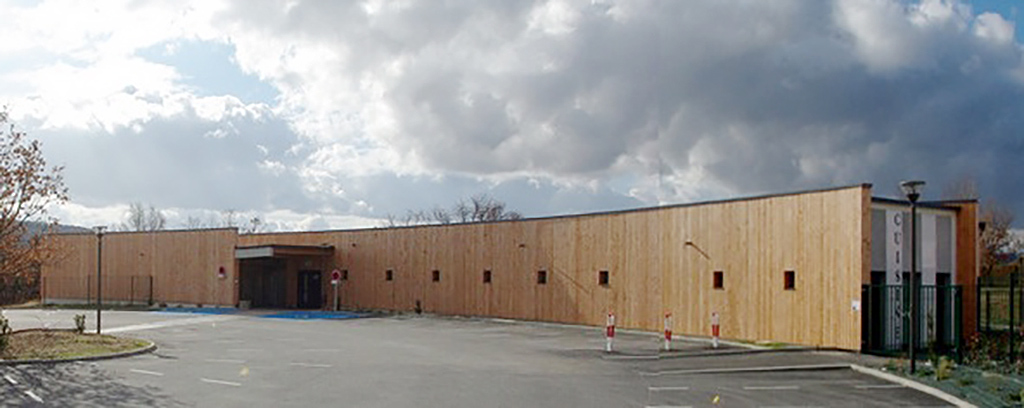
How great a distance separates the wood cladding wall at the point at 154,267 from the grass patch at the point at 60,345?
21039 millimetres

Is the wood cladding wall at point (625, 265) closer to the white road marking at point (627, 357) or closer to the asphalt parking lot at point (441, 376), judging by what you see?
the asphalt parking lot at point (441, 376)

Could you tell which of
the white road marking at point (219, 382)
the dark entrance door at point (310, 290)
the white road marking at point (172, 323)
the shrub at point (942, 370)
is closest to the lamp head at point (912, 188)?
the shrub at point (942, 370)

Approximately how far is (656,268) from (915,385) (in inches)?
492

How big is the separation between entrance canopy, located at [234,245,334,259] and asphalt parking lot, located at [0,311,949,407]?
15552 millimetres

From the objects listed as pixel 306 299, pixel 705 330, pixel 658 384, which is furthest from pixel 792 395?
pixel 306 299

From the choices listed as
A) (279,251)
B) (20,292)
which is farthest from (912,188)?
(20,292)

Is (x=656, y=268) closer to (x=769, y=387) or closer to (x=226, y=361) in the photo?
(x=769, y=387)

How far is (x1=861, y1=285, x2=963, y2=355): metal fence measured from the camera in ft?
69.9

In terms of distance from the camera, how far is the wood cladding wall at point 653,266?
22.3m

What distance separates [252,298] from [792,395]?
1422 inches

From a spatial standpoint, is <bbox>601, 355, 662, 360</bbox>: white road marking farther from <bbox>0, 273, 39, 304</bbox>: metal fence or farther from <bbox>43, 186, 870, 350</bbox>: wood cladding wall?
<bbox>0, 273, 39, 304</bbox>: metal fence

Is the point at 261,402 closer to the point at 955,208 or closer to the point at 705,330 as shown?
the point at 705,330

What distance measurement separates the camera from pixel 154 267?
160 feet

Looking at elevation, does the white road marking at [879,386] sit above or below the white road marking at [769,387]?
below
